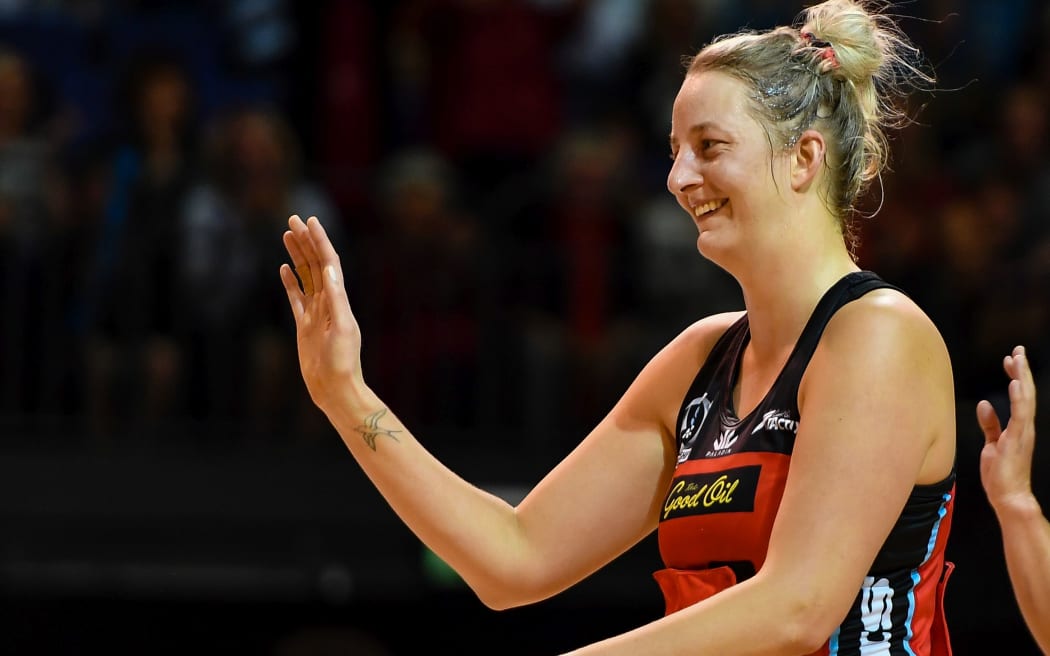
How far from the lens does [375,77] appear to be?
22.7 ft

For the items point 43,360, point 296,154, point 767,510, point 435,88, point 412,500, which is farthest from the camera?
point 435,88

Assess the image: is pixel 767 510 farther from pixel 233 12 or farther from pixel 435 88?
pixel 233 12

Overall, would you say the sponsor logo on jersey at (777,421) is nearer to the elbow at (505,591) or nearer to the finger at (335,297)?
the elbow at (505,591)

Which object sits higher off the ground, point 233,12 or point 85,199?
point 233,12

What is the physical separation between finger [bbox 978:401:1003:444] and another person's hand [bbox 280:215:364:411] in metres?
1.07

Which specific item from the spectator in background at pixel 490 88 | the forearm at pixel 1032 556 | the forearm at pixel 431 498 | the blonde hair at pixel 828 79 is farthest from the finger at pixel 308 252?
the spectator in background at pixel 490 88

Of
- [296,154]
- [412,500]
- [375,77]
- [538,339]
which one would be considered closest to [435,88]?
[375,77]

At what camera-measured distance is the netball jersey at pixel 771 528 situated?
7.03 feet

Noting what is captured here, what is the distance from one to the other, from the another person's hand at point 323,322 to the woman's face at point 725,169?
56cm

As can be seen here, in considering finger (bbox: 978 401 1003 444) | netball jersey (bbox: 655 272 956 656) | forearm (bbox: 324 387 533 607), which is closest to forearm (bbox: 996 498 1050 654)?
finger (bbox: 978 401 1003 444)

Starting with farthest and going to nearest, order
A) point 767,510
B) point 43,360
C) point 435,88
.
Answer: point 435,88 < point 43,360 < point 767,510

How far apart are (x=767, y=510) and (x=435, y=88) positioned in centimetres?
478

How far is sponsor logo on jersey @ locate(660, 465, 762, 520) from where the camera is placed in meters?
2.19

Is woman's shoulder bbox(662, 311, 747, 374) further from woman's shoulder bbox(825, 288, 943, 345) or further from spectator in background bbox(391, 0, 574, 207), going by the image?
spectator in background bbox(391, 0, 574, 207)
